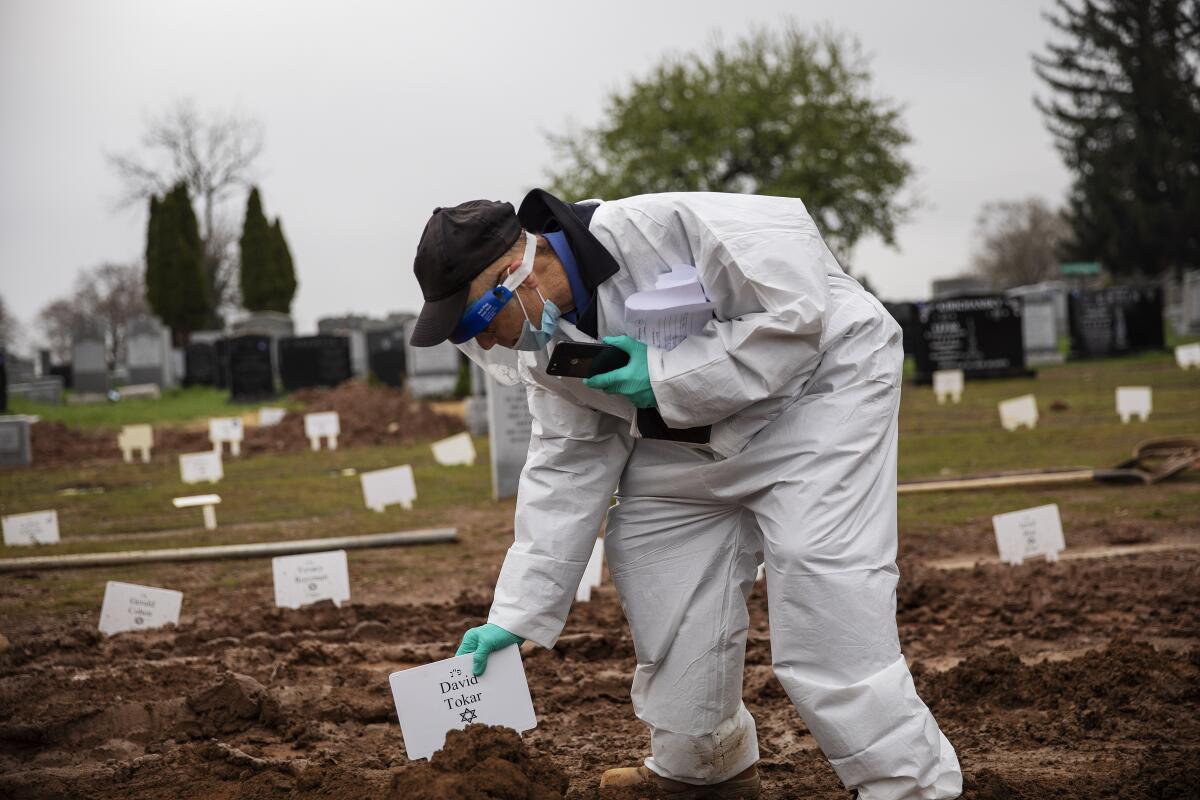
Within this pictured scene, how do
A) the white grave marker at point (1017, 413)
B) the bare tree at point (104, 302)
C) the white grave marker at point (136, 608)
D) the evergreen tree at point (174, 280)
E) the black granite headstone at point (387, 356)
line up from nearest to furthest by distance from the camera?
the white grave marker at point (136, 608), the white grave marker at point (1017, 413), the black granite headstone at point (387, 356), the evergreen tree at point (174, 280), the bare tree at point (104, 302)

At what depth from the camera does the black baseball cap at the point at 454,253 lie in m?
2.88

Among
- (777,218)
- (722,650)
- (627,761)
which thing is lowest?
(627,761)

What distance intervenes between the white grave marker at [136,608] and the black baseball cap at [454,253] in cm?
340

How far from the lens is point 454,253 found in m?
2.87

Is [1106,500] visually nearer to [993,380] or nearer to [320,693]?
[320,693]

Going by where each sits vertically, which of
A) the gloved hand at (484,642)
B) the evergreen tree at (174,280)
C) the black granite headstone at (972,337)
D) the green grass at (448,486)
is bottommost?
the green grass at (448,486)

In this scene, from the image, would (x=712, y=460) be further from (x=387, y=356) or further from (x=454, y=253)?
(x=387, y=356)

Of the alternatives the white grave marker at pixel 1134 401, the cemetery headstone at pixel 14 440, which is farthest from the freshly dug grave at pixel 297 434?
the white grave marker at pixel 1134 401

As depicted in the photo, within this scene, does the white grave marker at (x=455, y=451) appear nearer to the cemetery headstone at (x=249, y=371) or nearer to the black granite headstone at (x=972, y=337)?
the black granite headstone at (x=972, y=337)

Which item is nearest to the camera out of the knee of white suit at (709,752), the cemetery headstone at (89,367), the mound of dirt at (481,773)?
the mound of dirt at (481,773)

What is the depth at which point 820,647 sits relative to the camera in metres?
2.86

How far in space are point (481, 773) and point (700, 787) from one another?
2.87 ft

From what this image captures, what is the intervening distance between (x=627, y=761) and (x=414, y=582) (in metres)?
3.35

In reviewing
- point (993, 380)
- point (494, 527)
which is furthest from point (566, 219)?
point (993, 380)
